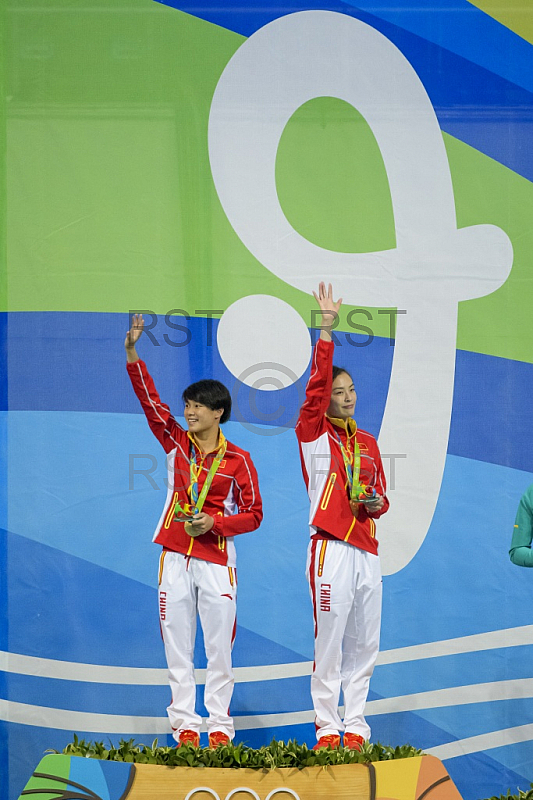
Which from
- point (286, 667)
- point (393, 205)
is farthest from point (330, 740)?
point (393, 205)

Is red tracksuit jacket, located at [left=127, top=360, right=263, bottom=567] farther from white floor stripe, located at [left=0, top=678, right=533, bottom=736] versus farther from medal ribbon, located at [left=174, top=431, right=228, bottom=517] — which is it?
white floor stripe, located at [left=0, top=678, right=533, bottom=736]

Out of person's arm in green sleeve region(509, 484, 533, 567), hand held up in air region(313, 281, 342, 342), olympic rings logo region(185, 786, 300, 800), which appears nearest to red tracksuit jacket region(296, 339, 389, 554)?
hand held up in air region(313, 281, 342, 342)

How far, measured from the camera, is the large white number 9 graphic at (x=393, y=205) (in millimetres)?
4637

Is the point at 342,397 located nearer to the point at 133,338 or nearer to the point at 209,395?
the point at 209,395

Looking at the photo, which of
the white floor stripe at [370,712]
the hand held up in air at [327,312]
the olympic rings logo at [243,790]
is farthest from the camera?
the white floor stripe at [370,712]

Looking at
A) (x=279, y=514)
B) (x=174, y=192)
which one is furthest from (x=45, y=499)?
(x=174, y=192)

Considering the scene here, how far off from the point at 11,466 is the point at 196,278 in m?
1.42

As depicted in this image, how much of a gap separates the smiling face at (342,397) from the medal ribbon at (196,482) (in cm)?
53

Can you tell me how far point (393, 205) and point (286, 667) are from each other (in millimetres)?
2529

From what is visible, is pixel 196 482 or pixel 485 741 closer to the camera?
pixel 196 482

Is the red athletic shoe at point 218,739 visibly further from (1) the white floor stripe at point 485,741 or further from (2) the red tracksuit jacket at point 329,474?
(1) the white floor stripe at point 485,741

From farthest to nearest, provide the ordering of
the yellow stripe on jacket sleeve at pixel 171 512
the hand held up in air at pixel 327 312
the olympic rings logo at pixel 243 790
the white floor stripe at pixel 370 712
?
the white floor stripe at pixel 370 712 < the yellow stripe on jacket sleeve at pixel 171 512 < the hand held up in air at pixel 327 312 < the olympic rings logo at pixel 243 790

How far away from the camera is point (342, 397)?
13.0ft
